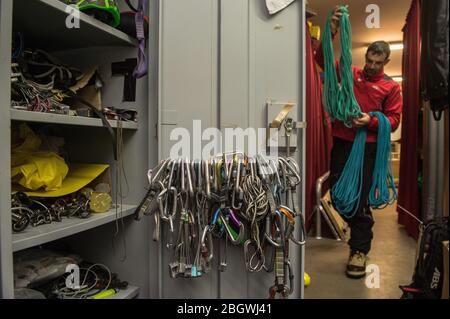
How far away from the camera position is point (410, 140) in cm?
196

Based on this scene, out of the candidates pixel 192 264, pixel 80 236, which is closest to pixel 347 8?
pixel 192 264

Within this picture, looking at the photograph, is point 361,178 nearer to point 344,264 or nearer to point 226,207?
point 344,264

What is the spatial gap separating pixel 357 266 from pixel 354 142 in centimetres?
57

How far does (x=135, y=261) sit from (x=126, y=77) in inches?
29.9

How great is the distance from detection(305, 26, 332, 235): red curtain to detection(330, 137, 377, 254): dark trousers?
49 mm

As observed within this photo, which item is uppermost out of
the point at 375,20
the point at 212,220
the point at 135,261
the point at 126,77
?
the point at 375,20

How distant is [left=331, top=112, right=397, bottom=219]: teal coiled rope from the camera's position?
1.15 metres

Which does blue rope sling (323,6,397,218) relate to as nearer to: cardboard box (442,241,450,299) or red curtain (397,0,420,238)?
cardboard box (442,241,450,299)

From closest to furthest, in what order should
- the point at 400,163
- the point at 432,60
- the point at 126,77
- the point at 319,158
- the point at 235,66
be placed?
1. the point at 432,60
2. the point at 235,66
3. the point at 126,77
4. the point at 319,158
5. the point at 400,163

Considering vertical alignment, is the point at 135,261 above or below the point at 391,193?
below

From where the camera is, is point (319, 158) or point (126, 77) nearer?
point (126, 77)

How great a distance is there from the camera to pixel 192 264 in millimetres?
848

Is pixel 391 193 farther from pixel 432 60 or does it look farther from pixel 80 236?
pixel 80 236

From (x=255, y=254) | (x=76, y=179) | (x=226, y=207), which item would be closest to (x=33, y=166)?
(x=76, y=179)
